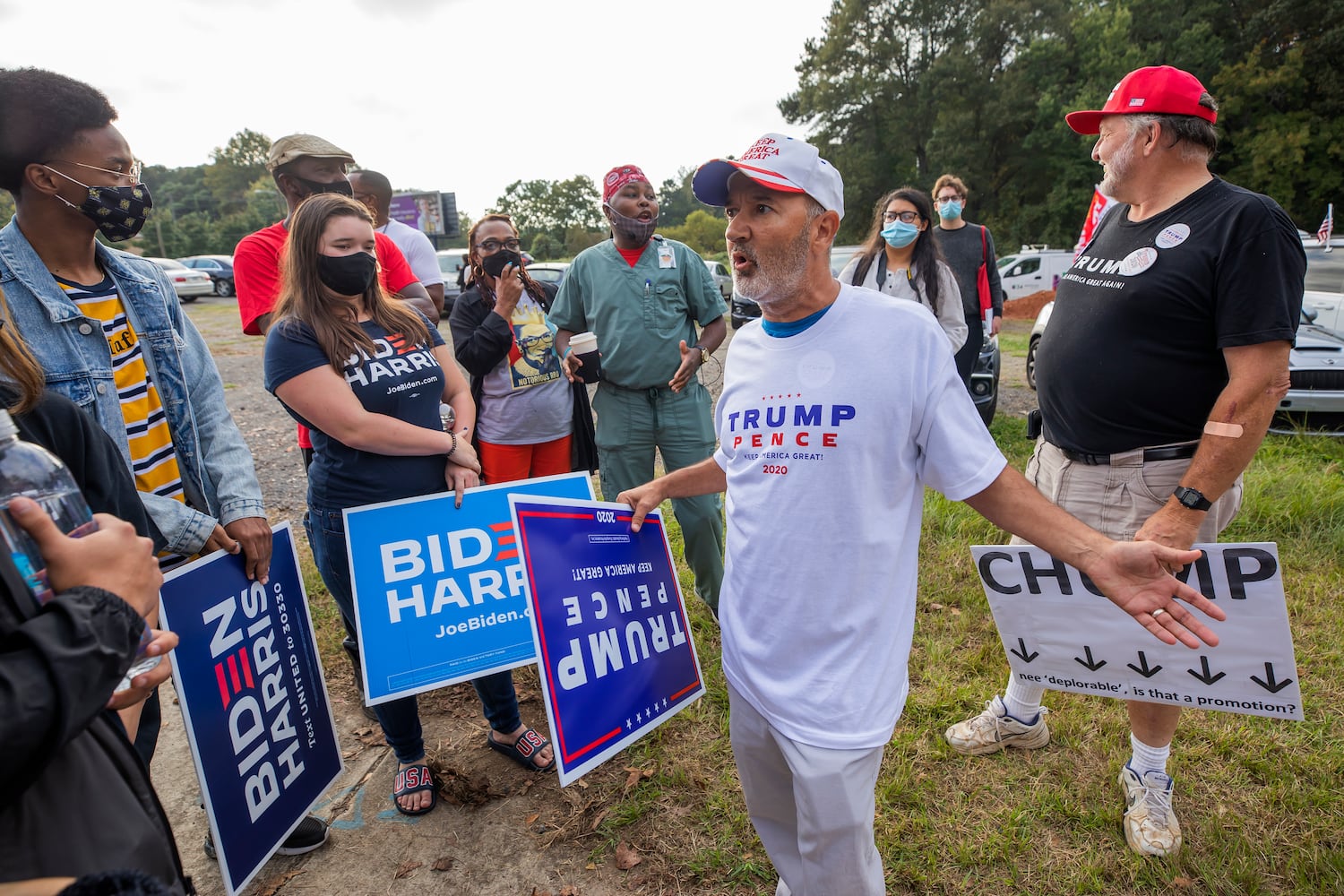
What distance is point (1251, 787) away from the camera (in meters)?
2.47

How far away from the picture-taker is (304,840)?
2.43 meters

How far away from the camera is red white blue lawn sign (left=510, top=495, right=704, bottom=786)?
191 cm

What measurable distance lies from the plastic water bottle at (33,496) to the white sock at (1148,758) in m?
2.91

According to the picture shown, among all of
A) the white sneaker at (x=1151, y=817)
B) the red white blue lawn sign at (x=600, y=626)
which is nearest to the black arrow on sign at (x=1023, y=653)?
the white sneaker at (x=1151, y=817)

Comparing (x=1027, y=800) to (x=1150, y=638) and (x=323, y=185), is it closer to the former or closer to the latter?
(x=1150, y=638)

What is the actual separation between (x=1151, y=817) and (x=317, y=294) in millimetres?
3263

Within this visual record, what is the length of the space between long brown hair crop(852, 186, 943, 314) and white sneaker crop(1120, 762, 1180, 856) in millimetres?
3064

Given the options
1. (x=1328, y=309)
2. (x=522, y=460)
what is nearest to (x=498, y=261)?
(x=522, y=460)

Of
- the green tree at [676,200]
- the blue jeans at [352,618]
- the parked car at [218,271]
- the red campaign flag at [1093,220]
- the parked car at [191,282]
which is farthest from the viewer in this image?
the green tree at [676,200]

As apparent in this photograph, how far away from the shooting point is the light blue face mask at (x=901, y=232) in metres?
4.69

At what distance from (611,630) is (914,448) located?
1.03 m

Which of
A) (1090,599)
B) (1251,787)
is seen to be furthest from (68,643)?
(1251,787)

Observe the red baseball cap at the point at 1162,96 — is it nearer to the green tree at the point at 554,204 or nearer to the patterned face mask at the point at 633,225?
the patterned face mask at the point at 633,225

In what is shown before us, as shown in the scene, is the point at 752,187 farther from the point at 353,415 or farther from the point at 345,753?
the point at 345,753
